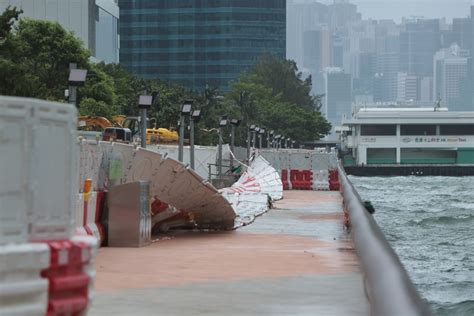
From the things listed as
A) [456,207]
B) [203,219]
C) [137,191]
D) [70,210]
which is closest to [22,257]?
[70,210]

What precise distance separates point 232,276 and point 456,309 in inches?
214

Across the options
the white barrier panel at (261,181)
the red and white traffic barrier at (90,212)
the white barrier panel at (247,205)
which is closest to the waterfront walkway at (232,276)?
the red and white traffic barrier at (90,212)

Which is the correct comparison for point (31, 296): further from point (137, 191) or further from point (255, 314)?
point (137, 191)

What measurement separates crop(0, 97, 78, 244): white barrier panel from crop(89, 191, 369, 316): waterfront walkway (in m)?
3.19

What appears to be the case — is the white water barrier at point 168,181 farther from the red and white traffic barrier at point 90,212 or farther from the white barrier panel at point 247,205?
the white barrier panel at point 247,205

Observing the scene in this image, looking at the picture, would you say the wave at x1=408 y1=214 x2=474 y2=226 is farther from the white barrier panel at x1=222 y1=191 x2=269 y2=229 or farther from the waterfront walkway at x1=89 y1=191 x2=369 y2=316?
the waterfront walkway at x1=89 y1=191 x2=369 y2=316

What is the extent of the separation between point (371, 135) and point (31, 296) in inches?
6740

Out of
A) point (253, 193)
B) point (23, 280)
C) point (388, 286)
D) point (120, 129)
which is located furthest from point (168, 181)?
point (120, 129)

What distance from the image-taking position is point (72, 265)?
7.75m

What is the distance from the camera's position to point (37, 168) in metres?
7.43

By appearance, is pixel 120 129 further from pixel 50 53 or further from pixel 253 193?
pixel 50 53

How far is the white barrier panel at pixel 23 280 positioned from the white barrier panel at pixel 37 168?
3.9 inches

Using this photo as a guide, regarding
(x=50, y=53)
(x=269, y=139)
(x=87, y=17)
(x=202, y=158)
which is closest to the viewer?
(x=202, y=158)

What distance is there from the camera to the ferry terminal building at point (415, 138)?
174 m
